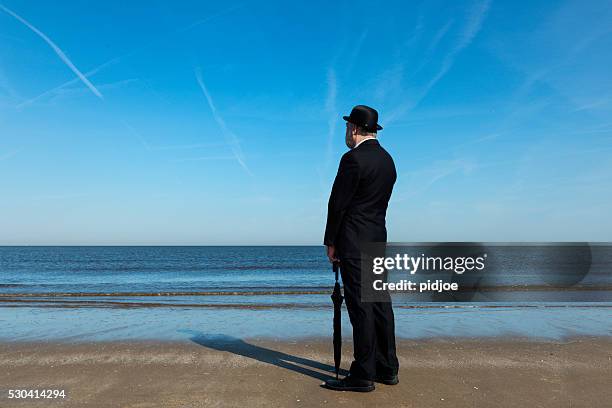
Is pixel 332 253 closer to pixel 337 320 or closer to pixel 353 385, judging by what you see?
Answer: pixel 337 320

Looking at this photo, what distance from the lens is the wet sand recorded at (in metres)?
3.38

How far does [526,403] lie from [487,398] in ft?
0.89

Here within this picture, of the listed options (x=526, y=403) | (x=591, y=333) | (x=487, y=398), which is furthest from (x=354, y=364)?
(x=591, y=333)

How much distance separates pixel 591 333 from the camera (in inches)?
A: 242

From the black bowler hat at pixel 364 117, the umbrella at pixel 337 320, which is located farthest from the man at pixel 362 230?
the umbrella at pixel 337 320

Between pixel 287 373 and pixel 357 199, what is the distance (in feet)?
5.93

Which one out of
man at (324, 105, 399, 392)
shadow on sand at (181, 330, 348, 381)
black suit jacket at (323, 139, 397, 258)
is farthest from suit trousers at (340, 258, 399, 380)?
shadow on sand at (181, 330, 348, 381)

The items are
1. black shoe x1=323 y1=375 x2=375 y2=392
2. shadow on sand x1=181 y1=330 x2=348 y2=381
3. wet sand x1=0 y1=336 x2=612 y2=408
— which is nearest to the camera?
wet sand x1=0 y1=336 x2=612 y2=408

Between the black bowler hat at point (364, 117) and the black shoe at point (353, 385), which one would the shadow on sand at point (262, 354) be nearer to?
the black shoe at point (353, 385)

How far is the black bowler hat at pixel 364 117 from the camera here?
3.74 m

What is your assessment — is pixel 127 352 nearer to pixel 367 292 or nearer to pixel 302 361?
pixel 302 361

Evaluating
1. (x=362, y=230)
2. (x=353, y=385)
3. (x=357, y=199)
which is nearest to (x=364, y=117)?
(x=357, y=199)

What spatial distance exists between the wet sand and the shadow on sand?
0.04ft

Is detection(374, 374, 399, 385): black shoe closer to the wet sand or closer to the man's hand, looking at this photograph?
the wet sand
